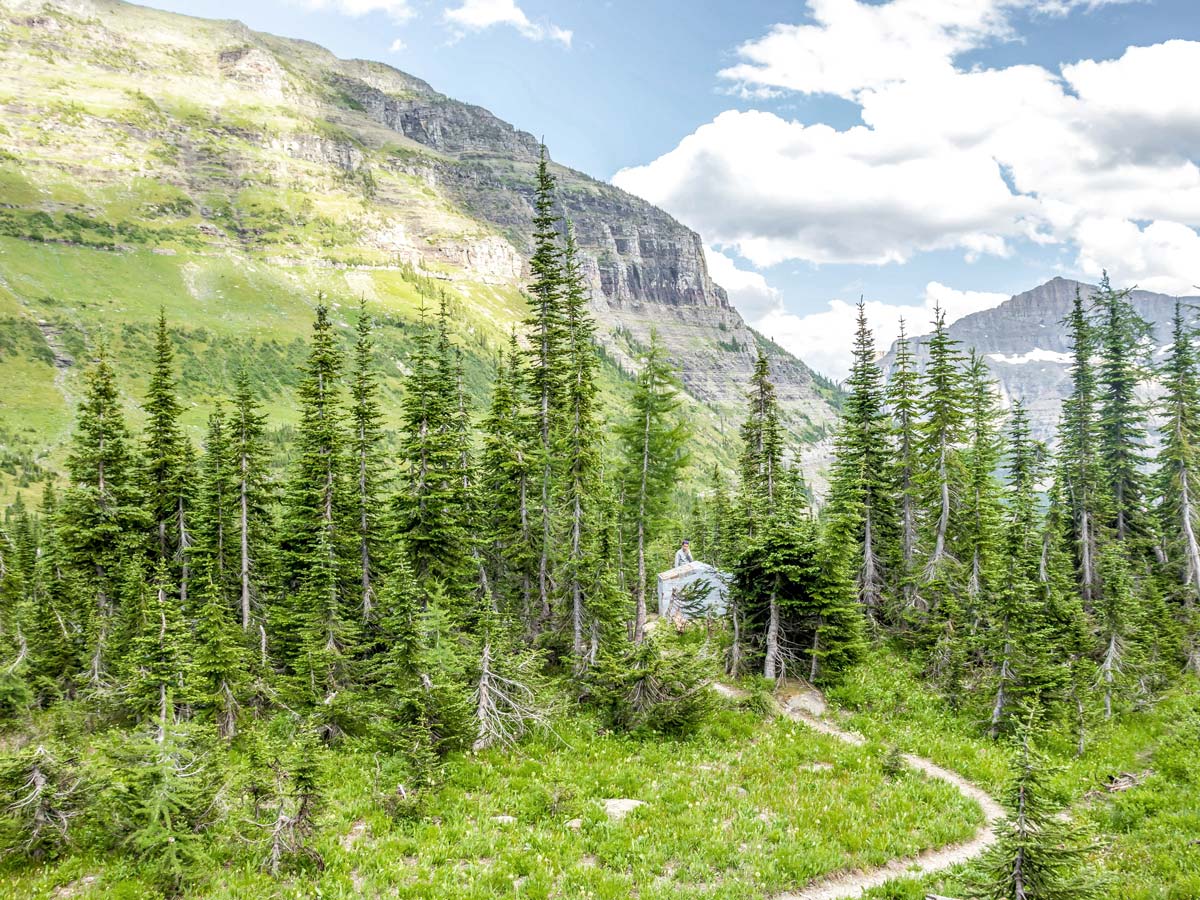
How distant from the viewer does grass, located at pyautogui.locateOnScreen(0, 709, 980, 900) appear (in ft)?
34.7

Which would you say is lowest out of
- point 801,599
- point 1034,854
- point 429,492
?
point 801,599

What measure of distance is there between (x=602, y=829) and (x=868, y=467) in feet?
89.7

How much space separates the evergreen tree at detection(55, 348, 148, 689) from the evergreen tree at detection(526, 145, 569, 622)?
19950mm

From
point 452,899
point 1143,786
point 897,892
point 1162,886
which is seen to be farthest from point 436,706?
point 1143,786

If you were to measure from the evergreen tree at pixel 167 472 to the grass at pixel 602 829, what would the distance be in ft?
62.4

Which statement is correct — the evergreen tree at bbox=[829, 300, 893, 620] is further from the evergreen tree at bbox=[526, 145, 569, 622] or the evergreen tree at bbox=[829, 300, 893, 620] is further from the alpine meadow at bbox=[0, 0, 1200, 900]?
the evergreen tree at bbox=[526, 145, 569, 622]

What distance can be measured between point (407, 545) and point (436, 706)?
40.8 ft

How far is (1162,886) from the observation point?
32.9 feet

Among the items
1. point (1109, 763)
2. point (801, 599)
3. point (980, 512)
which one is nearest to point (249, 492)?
point (801, 599)

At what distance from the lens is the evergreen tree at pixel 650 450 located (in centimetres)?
2480

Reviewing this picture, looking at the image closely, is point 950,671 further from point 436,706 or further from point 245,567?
point 245,567

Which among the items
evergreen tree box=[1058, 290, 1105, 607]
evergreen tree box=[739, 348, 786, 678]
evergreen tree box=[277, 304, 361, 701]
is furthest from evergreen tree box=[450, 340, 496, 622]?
evergreen tree box=[1058, 290, 1105, 607]

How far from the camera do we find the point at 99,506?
28.8 meters

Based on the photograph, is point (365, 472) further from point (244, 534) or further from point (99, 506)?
point (99, 506)
